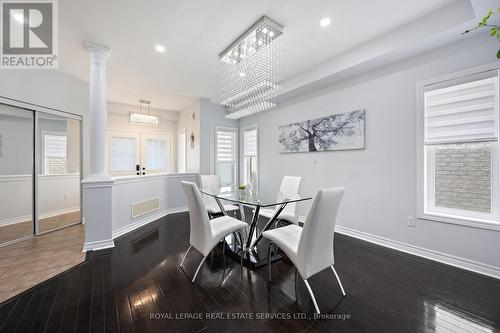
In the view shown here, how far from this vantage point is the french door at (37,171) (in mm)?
2971

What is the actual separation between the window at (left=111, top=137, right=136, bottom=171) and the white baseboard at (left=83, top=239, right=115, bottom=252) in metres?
3.47

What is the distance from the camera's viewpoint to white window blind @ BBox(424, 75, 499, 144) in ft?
6.96

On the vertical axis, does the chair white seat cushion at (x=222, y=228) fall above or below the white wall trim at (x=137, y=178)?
below

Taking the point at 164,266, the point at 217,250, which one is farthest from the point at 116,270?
the point at 217,250

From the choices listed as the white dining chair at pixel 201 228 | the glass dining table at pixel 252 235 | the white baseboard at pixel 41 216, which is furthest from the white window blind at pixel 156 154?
the white dining chair at pixel 201 228

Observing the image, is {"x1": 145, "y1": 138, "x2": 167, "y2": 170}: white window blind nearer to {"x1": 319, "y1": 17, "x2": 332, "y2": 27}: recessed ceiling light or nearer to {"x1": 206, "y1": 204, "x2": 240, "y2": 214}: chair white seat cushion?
{"x1": 206, "y1": 204, "x2": 240, "y2": 214}: chair white seat cushion

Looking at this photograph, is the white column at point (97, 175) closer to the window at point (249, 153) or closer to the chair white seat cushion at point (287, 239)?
the chair white seat cushion at point (287, 239)

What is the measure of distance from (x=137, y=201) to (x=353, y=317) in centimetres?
369

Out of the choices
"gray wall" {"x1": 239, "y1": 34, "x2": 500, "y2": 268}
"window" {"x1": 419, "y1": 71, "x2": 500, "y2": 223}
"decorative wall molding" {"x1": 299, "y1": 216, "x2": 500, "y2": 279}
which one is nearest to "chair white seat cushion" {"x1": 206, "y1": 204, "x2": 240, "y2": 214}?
"gray wall" {"x1": 239, "y1": 34, "x2": 500, "y2": 268}

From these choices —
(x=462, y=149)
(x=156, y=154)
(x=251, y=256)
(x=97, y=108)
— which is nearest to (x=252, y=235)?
(x=251, y=256)

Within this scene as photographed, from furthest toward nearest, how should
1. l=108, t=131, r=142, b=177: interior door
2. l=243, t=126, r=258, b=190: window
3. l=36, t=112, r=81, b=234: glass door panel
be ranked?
1. l=108, t=131, r=142, b=177: interior door
2. l=243, t=126, r=258, b=190: window
3. l=36, t=112, r=81, b=234: glass door panel

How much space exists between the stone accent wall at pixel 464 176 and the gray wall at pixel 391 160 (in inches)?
10.0

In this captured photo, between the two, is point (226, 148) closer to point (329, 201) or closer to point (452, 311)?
point (329, 201)

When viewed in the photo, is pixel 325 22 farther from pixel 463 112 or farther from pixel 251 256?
pixel 251 256
